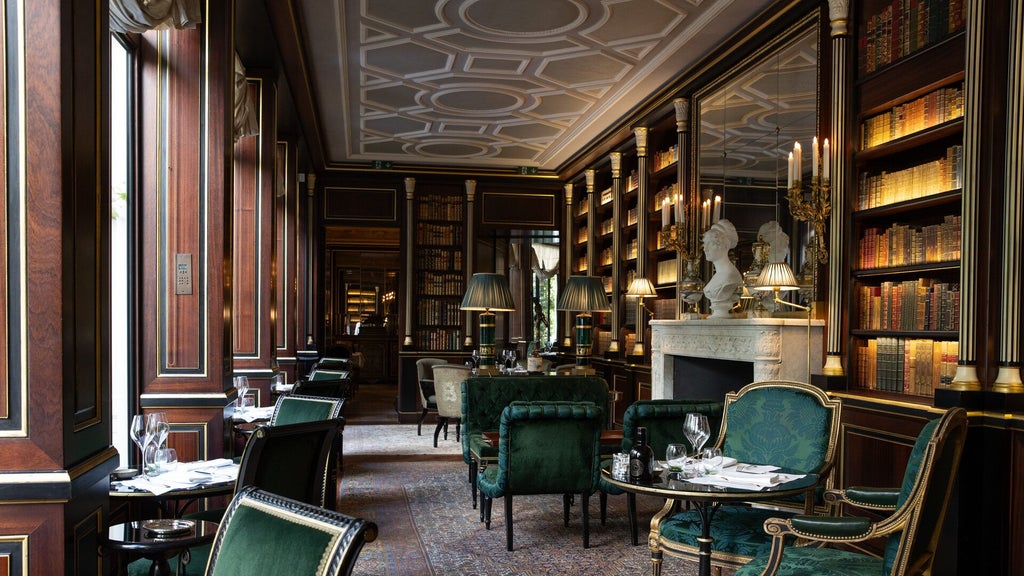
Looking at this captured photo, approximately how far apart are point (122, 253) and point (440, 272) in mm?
7453

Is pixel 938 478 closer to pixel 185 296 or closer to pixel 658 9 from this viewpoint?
pixel 185 296

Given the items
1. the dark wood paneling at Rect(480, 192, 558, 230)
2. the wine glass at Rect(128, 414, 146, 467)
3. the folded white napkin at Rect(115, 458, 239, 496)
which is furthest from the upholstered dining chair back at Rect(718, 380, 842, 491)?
the dark wood paneling at Rect(480, 192, 558, 230)

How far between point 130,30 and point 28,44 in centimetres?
143

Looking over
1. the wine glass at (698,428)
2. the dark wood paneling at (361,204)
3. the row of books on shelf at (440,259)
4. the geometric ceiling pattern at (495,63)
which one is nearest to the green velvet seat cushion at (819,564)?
the wine glass at (698,428)

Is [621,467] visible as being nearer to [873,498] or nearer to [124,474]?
[873,498]

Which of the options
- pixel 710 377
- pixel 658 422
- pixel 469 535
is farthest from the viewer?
pixel 710 377

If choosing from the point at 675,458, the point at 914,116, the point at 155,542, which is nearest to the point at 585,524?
the point at 675,458

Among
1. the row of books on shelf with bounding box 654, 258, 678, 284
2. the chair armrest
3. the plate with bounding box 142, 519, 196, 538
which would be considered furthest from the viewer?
the row of books on shelf with bounding box 654, 258, 678, 284

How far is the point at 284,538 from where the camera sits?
5.41 ft

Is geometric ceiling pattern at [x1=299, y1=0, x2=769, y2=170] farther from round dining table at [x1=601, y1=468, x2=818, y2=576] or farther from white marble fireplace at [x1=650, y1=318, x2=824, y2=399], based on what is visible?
round dining table at [x1=601, y1=468, x2=818, y2=576]

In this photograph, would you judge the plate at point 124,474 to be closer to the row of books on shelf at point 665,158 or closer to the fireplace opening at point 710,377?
the fireplace opening at point 710,377

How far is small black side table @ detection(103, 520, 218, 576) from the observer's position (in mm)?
2369

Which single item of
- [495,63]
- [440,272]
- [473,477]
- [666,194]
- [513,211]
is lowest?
[473,477]

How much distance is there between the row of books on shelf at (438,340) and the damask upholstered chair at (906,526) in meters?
8.83
